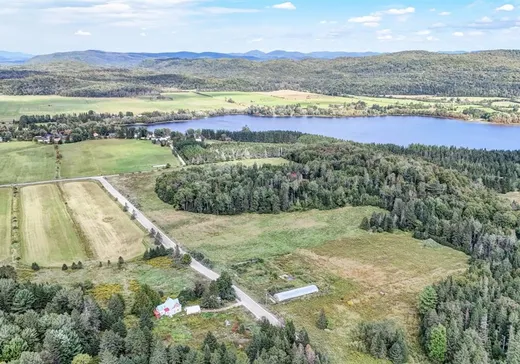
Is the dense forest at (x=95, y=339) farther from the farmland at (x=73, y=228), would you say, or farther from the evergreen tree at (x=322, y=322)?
the farmland at (x=73, y=228)

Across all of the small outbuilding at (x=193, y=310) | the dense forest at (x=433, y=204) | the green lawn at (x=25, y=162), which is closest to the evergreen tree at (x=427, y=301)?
the dense forest at (x=433, y=204)

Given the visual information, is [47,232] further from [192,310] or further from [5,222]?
[192,310]

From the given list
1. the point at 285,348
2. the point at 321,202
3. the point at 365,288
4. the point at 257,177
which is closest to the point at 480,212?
the point at 321,202

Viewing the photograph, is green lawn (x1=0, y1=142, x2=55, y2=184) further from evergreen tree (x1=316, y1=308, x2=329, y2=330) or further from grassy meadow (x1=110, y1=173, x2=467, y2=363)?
evergreen tree (x1=316, y1=308, x2=329, y2=330)

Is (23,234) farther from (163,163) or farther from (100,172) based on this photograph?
(163,163)

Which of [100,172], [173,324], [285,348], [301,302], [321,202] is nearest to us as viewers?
[285,348]

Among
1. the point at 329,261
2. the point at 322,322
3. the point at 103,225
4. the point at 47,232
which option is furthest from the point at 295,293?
the point at 47,232
